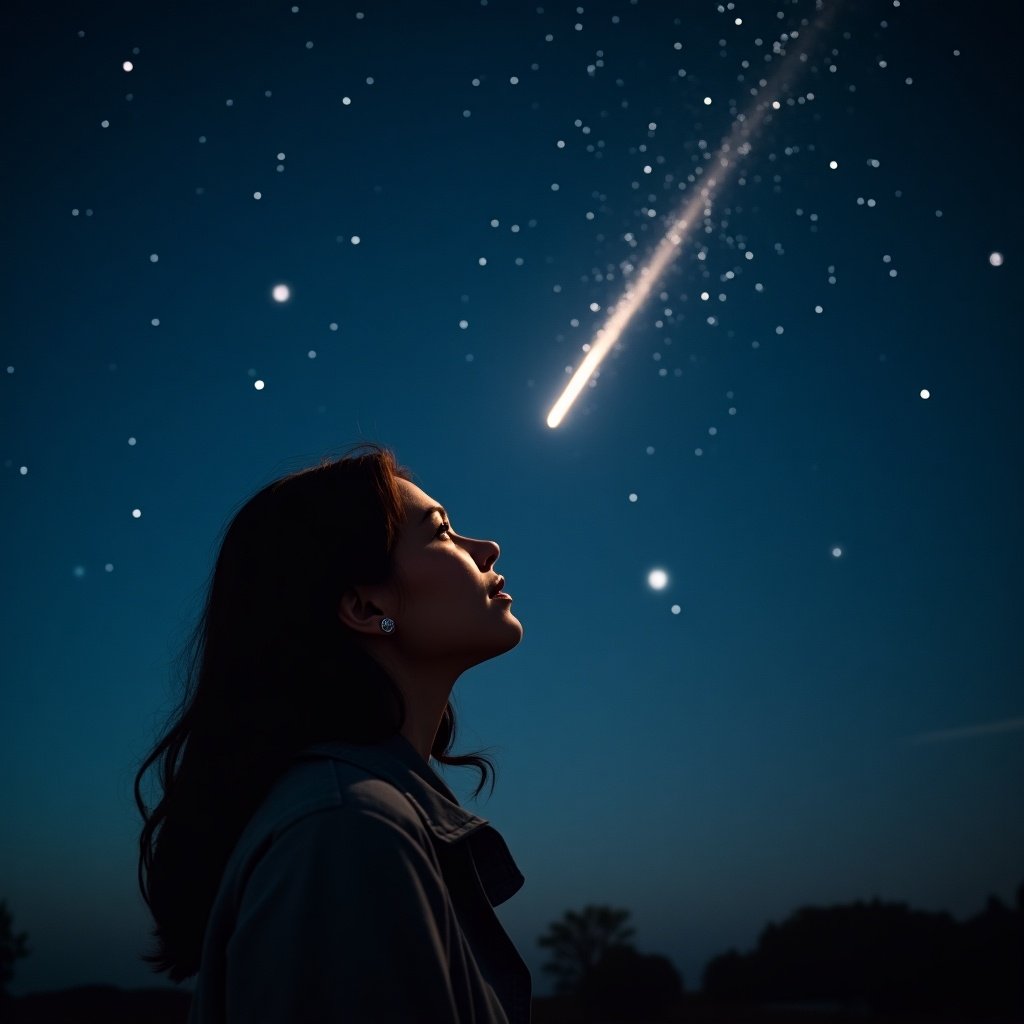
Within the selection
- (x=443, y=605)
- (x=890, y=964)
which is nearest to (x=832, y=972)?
(x=890, y=964)

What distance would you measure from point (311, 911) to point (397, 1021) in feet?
0.62

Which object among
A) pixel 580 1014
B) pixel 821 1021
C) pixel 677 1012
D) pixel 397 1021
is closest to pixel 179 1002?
pixel 580 1014

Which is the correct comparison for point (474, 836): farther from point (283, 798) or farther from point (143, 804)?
point (143, 804)

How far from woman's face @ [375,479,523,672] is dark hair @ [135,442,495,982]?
0.05m

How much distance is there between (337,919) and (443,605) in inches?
39.2

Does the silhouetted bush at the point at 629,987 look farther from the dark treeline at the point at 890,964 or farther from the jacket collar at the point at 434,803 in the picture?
the jacket collar at the point at 434,803

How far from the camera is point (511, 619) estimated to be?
6.82 feet

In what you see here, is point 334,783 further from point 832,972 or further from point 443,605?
point 832,972

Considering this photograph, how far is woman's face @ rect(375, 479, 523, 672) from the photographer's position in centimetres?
199

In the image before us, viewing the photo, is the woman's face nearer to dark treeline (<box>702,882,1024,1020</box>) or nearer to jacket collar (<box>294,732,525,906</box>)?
jacket collar (<box>294,732,525,906</box>)

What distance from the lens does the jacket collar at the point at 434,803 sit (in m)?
1.50

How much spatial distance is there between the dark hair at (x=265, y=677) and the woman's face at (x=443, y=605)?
0.16 ft

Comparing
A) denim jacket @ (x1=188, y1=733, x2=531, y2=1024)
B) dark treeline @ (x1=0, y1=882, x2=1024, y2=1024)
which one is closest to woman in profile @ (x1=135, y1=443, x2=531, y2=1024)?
denim jacket @ (x1=188, y1=733, x2=531, y2=1024)

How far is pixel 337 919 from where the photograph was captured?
108cm
